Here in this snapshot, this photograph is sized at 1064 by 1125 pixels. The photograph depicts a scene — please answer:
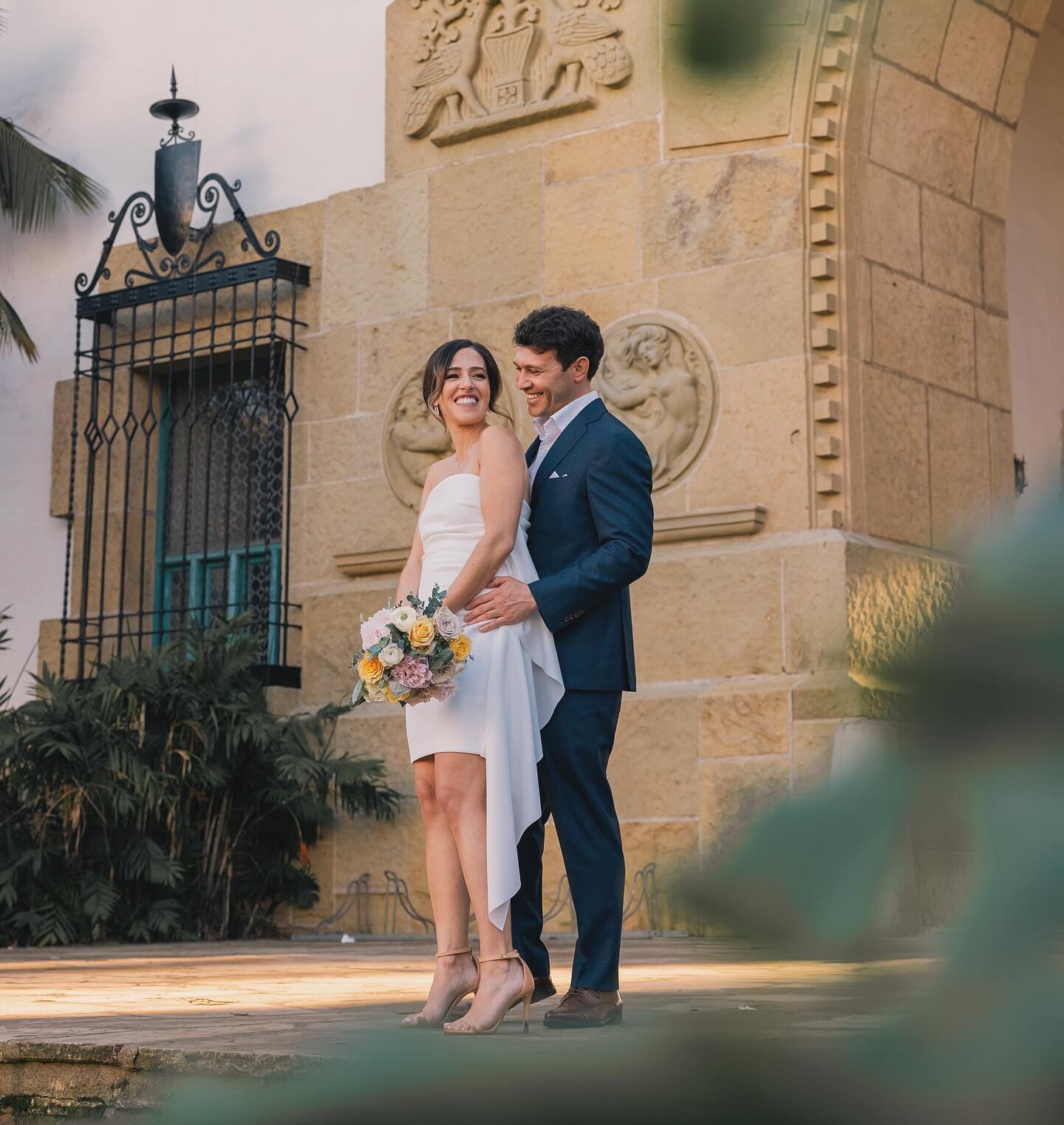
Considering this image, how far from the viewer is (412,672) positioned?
3482 millimetres

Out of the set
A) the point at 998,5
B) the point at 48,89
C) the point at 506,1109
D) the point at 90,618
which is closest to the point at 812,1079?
the point at 506,1109

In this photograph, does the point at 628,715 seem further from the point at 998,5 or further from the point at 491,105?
the point at 998,5

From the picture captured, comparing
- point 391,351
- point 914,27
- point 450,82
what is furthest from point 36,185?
point 914,27

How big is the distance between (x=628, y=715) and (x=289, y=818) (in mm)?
1802

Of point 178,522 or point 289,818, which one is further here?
point 178,522

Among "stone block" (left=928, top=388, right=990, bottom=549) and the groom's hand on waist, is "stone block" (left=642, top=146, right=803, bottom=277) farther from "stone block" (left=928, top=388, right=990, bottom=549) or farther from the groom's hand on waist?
the groom's hand on waist

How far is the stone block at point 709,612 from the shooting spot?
7.39 m

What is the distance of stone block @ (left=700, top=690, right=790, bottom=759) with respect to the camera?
7145mm

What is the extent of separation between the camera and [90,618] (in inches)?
370

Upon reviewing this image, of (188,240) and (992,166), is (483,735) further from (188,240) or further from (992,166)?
(188,240)

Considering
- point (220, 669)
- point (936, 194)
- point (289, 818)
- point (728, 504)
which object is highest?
point (936, 194)

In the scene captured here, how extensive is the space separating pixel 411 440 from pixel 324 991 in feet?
14.0

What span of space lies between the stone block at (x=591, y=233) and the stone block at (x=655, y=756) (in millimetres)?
1912

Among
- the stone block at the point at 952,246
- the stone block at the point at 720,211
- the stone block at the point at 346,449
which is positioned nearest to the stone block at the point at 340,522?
the stone block at the point at 346,449
